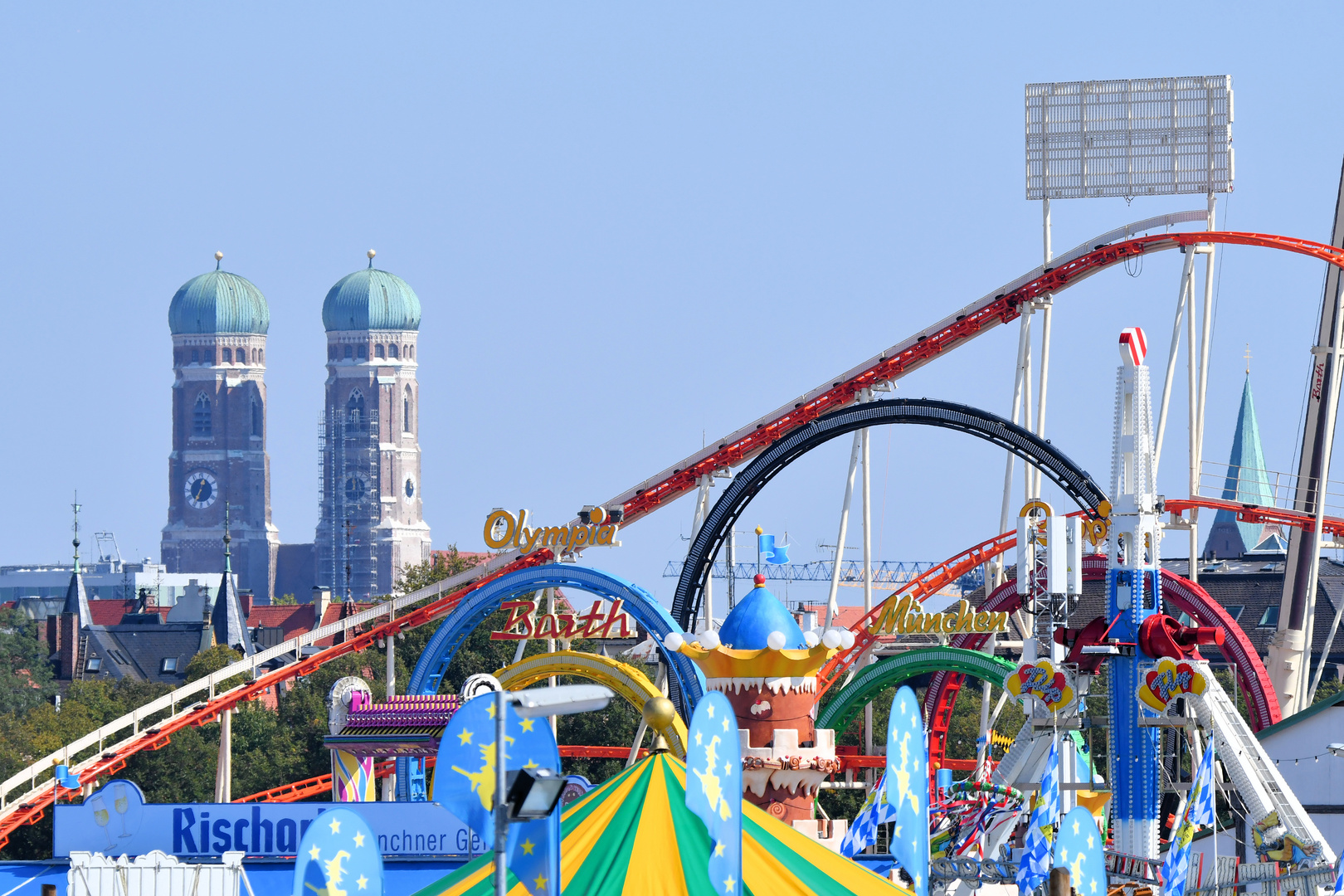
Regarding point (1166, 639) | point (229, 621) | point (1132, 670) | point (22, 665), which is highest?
point (1166, 639)

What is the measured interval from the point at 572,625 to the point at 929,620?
706cm

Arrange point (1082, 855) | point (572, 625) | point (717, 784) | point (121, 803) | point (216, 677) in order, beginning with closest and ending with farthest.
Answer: point (717, 784) < point (1082, 855) < point (121, 803) < point (572, 625) < point (216, 677)

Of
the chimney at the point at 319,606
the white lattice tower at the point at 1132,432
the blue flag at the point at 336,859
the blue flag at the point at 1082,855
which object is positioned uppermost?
the white lattice tower at the point at 1132,432

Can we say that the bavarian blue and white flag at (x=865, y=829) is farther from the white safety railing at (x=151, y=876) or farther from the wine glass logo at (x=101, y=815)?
the wine glass logo at (x=101, y=815)

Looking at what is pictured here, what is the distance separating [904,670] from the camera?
41.5m

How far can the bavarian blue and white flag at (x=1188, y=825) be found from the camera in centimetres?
2191

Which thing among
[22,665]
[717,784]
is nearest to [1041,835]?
[717,784]

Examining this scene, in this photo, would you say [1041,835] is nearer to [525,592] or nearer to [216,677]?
[525,592]

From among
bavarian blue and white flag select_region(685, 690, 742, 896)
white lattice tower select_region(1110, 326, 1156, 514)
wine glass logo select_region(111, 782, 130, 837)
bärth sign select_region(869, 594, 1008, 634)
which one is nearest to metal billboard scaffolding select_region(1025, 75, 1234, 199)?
bärth sign select_region(869, 594, 1008, 634)

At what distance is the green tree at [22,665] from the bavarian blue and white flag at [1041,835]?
76230 mm

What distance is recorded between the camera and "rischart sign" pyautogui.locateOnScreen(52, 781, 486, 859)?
24172mm

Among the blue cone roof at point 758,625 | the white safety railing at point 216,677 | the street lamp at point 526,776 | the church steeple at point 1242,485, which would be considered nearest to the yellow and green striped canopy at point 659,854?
the street lamp at point 526,776

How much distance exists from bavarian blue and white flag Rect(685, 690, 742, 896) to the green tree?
8288 centimetres

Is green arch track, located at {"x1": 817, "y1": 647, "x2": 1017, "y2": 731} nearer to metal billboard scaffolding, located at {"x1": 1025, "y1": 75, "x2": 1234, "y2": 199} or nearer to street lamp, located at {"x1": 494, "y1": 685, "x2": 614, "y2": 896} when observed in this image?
metal billboard scaffolding, located at {"x1": 1025, "y1": 75, "x2": 1234, "y2": 199}
